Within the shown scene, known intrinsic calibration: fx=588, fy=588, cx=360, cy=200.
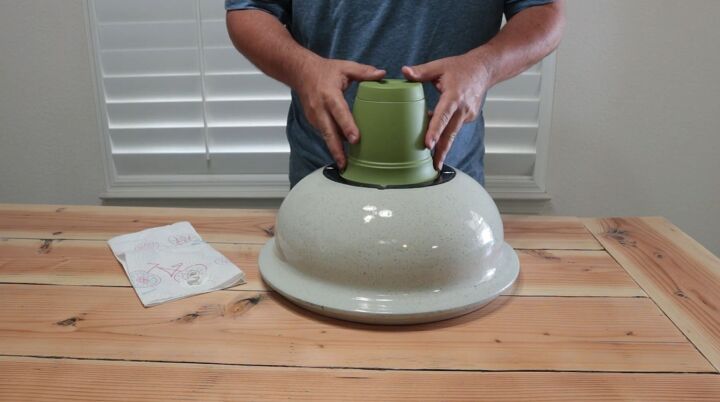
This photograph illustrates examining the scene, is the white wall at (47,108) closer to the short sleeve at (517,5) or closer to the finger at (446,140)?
the short sleeve at (517,5)

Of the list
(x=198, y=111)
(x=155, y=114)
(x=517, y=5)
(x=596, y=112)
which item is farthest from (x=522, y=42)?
(x=155, y=114)

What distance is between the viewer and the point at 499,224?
2.52 ft

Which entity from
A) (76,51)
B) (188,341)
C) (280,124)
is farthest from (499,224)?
(76,51)

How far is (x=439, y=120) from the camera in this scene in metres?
0.76

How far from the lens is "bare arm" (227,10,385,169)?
0.78m

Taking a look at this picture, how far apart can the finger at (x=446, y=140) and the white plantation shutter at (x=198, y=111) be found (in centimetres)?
84

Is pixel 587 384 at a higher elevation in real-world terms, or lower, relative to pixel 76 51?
lower

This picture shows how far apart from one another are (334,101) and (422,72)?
0.13 m

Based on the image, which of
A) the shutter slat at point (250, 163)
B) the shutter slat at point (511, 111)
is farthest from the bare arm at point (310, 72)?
the shutter slat at point (511, 111)

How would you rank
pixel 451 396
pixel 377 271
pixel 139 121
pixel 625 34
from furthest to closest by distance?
pixel 139 121, pixel 625 34, pixel 377 271, pixel 451 396

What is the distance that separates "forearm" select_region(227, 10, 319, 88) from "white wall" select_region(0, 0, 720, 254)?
2.33 ft

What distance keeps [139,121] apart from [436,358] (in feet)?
4.35

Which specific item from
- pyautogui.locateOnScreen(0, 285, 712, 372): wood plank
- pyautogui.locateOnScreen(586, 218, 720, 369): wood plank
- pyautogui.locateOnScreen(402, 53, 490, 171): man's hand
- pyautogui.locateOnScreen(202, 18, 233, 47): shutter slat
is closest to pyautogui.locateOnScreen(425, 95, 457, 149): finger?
pyautogui.locateOnScreen(402, 53, 490, 171): man's hand

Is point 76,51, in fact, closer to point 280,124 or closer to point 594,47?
point 280,124
